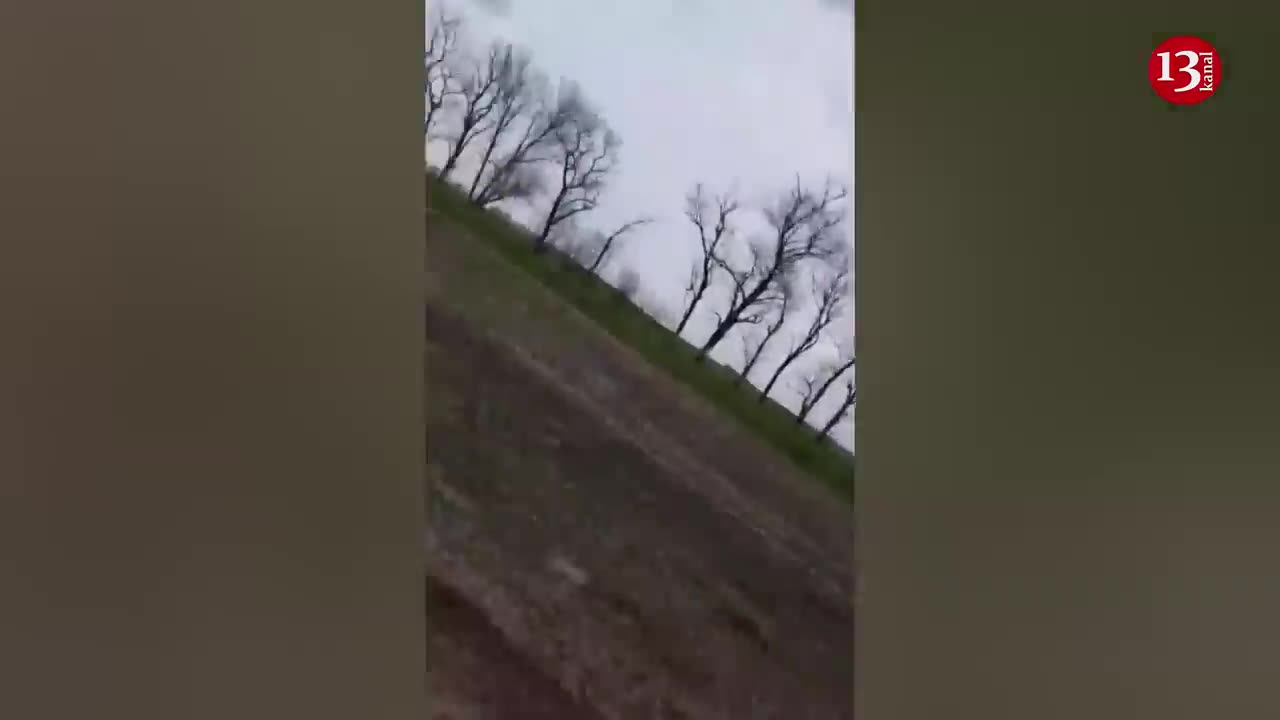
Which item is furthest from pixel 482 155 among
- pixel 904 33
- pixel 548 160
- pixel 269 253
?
pixel 904 33

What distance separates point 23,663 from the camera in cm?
94

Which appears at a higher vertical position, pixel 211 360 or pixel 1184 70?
pixel 1184 70

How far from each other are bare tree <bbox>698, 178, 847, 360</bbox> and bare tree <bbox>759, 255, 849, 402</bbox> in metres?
0.03

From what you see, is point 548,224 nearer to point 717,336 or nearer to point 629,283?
point 629,283

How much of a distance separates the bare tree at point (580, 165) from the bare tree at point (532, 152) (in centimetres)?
1

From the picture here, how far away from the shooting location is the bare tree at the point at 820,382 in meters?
1.22

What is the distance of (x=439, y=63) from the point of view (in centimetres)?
108

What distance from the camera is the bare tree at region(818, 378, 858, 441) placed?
1227 millimetres

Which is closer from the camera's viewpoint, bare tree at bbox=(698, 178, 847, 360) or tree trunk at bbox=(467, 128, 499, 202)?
tree trunk at bbox=(467, 128, 499, 202)

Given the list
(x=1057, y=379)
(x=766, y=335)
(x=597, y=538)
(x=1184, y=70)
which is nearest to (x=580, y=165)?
(x=766, y=335)

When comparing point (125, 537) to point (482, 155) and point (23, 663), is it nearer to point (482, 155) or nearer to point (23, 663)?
point (23, 663)

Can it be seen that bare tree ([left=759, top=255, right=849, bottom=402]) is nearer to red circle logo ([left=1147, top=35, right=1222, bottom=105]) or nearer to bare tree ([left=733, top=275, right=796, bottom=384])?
bare tree ([left=733, top=275, right=796, bottom=384])

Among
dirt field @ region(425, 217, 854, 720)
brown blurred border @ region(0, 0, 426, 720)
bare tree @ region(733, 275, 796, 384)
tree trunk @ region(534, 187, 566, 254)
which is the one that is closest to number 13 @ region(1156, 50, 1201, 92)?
bare tree @ region(733, 275, 796, 384)

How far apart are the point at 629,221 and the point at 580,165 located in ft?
0.28
